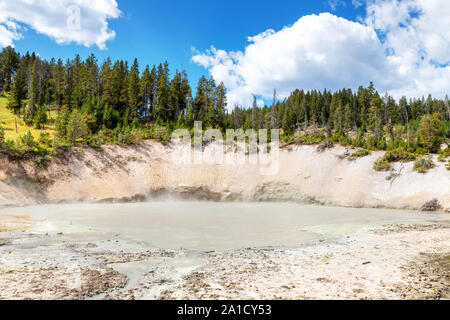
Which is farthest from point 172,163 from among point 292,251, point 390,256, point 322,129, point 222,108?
point 322,129

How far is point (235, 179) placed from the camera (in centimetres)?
3956

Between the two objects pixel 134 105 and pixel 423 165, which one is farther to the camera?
pixel 134 105

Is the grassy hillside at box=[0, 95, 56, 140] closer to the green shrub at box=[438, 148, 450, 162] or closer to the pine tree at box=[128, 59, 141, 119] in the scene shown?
the pine tree at box=[128, 59, 141, 119]

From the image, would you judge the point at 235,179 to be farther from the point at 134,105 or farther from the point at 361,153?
the point at 134,105

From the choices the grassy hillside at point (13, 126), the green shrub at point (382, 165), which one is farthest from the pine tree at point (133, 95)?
the green shrub at point (382, 165)

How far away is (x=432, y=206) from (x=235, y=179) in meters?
23.4

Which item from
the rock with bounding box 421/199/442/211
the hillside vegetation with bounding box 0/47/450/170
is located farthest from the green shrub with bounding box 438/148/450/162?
the rock with bounding box 421/199/442/211

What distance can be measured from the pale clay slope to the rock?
0.40 meters

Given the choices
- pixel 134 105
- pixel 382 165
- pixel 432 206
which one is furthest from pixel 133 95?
pixel 432 206

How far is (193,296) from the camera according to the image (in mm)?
6836

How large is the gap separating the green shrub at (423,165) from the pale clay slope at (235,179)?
58 cm

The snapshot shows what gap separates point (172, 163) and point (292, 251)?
3109 centimetres

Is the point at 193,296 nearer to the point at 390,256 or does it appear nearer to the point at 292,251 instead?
the point at 292,251

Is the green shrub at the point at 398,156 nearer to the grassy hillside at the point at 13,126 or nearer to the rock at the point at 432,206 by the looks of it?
the rock at the point at 432,206
